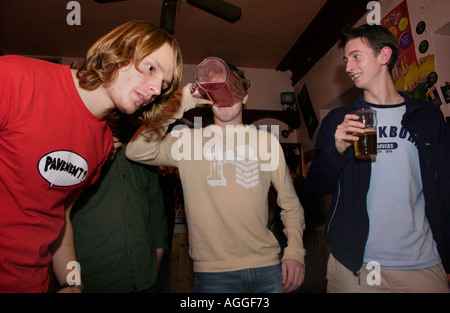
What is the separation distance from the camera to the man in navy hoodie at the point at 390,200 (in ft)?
4.02

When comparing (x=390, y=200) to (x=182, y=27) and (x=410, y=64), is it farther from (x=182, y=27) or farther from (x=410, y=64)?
(x=182, y=27)

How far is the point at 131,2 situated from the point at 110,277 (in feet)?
9.33

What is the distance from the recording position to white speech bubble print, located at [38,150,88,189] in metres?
0.97

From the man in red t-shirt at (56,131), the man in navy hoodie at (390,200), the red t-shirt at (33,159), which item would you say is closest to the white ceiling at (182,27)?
the man in navy hoodie at (390,200)

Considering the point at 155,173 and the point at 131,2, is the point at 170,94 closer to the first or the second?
the point at 155,173

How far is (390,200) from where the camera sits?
50.8 inches

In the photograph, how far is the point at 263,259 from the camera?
1.24 meters

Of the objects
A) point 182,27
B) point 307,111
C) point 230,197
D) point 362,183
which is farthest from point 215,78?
point 307,111

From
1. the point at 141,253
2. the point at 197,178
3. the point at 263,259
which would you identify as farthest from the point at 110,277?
the point at 263,259

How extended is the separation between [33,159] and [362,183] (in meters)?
1.31

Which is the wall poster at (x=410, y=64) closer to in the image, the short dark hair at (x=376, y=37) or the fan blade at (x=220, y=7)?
the short dark hair at (x=376, y=37)

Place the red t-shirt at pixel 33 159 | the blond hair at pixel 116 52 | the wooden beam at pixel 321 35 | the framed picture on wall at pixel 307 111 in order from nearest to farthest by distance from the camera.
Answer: the red t-shirt at pixel 33 159 < the blond hair at pixel 116 52 < the wooden beam at pixel 321 35 < the framed picture on wall at pixel 307 111

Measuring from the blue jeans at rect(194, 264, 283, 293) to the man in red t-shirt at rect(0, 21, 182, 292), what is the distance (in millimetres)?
502

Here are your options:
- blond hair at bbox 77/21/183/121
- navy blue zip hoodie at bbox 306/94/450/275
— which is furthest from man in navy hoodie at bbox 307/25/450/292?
blond hair at bbox 77/21/183/121
